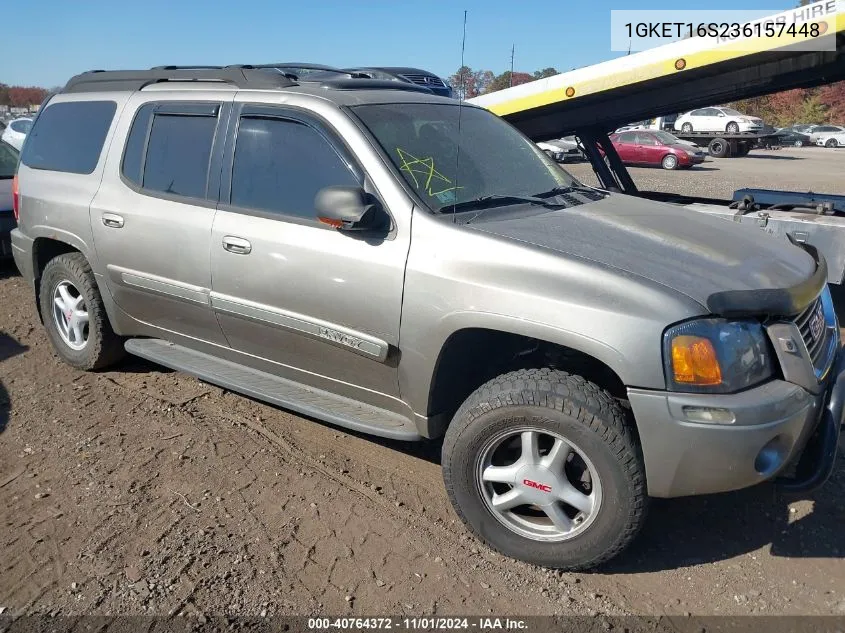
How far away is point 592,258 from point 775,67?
429 centimetres

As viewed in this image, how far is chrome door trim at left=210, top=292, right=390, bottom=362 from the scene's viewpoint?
3314mm

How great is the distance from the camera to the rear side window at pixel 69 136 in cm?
466

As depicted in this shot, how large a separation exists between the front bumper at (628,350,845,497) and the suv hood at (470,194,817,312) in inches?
14.3

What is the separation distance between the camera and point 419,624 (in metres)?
2.71

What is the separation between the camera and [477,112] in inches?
169

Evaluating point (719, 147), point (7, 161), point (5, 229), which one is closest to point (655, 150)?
point (719, 147)

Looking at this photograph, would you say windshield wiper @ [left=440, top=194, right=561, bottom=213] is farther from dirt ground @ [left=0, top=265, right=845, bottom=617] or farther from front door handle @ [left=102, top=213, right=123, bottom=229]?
front door handle @ [left=102, top=213, right=123, bottom=229]

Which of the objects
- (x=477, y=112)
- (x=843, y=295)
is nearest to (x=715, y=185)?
(x=843, y=295)

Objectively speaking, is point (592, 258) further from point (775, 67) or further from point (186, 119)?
point (775, 67)

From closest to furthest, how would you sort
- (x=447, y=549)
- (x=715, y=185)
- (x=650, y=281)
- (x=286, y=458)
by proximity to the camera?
(x=650, y=281) → (x=447, y=549) → (x=286, y=458) → (x=715, y=185)

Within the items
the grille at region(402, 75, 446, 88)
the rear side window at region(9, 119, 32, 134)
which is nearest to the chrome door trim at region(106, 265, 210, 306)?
the grille at region(402, 75, 446, 88)

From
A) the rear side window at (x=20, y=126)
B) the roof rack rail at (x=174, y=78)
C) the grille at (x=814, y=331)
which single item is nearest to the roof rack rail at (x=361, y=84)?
the roof rack rail at (x=174, y=78)

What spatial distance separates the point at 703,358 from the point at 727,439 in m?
0.31

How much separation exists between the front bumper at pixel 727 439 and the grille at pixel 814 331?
0.24m
